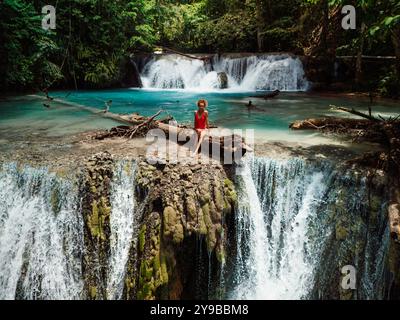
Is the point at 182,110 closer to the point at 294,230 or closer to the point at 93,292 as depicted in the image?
the point at 294,230

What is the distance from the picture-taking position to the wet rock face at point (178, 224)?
16.9 feet

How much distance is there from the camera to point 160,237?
17.1ft

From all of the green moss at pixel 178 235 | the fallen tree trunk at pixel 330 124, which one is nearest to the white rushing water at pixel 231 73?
the fallen tree trunk at pixel 330 124

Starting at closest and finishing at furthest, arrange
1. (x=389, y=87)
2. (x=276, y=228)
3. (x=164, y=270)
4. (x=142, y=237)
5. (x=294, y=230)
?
(x=164, y=270)
(x=142, y=237)
(x=294, y=230)
(x=276, y=228)
(x=389, y=87)

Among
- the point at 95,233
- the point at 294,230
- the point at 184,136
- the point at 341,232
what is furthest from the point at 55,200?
the point at 341,232

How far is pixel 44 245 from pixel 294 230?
12.5ft

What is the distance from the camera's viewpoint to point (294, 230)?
5.74m

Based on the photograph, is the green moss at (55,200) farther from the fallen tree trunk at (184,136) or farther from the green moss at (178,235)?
the green moss at (178,235)

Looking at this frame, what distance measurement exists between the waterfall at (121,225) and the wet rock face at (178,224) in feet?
0.87

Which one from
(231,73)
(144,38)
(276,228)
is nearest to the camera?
(276,228)

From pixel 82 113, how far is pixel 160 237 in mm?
6686

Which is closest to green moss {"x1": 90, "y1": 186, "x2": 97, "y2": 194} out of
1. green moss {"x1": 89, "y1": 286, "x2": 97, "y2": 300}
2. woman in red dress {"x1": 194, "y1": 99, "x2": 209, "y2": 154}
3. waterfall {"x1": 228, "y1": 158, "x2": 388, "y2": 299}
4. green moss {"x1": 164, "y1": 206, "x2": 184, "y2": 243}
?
green moss {"x1": 164, "y1": 206, "x2": 184, "y2": 243}

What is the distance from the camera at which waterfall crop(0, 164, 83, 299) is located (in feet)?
18.7
